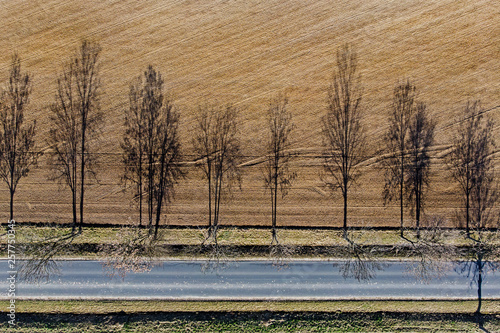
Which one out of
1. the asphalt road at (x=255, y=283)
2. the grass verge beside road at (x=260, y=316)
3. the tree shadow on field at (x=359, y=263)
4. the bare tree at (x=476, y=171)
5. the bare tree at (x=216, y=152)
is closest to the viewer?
the grass verge beside road at (x=260, y=316)

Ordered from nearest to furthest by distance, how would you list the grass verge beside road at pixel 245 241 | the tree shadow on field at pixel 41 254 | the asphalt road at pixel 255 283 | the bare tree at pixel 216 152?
the tree shadow on field at pixel 41 254, the asphalt road at pixel 255 283, the grass verge beside road at pixel 245 241, the bare tree at pixel 216 152

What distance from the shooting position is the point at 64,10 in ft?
54.1

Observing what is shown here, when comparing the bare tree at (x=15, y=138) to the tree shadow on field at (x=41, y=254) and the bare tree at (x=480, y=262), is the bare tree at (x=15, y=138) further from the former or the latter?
the bare tree at (x=480, y=262)

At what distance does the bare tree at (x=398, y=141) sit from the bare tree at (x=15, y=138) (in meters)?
19.9

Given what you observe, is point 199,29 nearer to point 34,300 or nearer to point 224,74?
point 224,74

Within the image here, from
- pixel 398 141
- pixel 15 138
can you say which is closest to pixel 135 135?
pixel 15 138

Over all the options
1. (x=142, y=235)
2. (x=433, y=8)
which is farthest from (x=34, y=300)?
(x=433, y=8)

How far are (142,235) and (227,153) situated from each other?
6620 mm

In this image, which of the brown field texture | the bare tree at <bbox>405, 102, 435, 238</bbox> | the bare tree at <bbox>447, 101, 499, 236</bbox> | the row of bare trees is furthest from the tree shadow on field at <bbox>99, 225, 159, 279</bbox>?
the bare tree at <bbox>447, 101, 499, 236</bbox>

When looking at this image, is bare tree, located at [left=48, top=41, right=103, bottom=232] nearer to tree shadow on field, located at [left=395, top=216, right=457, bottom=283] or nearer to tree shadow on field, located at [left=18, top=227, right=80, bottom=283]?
tree shadow on field, located at [left=18, top=227, right=80, bottom=283]

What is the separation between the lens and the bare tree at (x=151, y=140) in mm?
16406

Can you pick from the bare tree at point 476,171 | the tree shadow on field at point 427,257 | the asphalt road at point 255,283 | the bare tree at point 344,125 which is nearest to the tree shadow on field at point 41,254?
the asphalt road at point 255,283

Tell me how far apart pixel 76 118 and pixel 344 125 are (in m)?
15.1

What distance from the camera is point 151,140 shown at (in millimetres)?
16438
